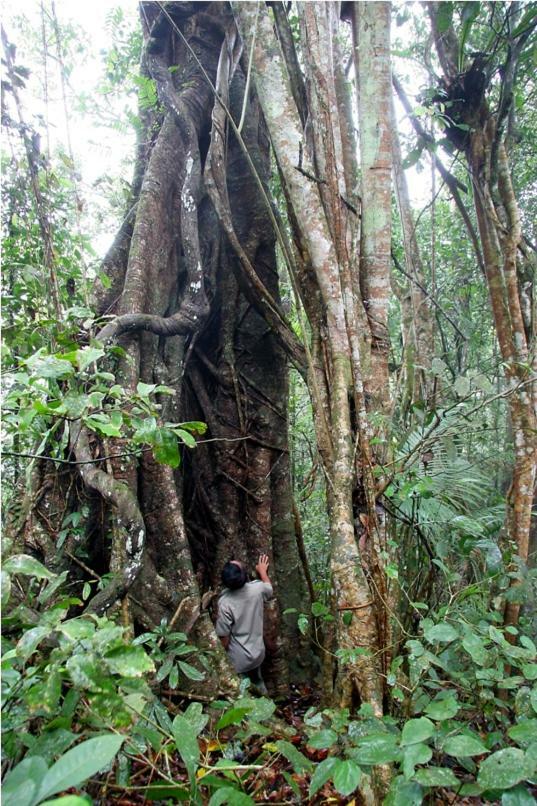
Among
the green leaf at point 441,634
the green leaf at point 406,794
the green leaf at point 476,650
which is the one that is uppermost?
the green leaf at point 441,634

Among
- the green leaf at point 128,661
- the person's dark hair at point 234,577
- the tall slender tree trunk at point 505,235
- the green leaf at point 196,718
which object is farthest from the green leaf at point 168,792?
the tall slender tree trunk at point 505,235

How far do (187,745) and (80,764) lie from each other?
0.51m

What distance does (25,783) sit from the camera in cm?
79

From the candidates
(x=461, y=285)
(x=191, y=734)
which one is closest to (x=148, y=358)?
(x=191, y=734)

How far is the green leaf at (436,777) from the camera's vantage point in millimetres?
1123

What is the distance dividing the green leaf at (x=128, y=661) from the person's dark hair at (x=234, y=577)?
2.30m

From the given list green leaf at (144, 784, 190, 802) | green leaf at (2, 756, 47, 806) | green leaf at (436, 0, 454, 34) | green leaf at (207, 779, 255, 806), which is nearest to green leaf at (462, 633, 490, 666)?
green leaf at (207, 779, 255, 806)

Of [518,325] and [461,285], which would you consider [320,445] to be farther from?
[461,285]

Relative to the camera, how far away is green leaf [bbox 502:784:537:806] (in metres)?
1.12

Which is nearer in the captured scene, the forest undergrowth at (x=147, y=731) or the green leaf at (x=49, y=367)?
the forest undergrowth at (x=147, y=731)

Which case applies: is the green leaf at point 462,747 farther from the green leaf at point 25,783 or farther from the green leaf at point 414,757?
the green leaf at point 25,783

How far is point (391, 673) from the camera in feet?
5.95

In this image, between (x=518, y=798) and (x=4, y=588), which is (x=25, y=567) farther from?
(x=518, y=798)

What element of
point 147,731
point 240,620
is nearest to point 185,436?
point 147,731
